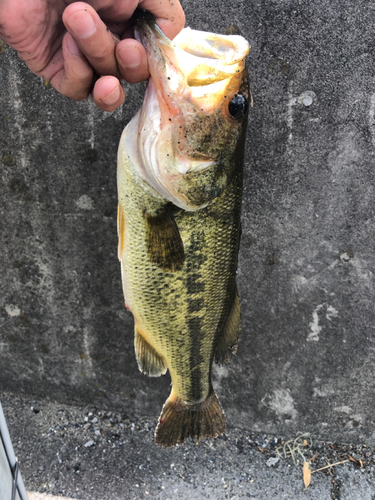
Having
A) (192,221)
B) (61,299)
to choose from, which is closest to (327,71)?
(192,221)

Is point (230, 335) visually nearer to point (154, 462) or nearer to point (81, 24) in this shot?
point (154, 462)

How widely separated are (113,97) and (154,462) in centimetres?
297

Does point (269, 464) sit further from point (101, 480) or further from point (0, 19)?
point (0, 19)

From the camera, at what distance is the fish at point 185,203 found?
139cm

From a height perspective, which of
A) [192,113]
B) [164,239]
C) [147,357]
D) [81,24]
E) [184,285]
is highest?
[81,24]

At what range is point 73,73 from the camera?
144cm

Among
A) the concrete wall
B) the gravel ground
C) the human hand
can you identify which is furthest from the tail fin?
the human hand

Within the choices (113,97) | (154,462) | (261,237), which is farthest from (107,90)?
(154,462)

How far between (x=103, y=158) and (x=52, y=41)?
3.02 ft

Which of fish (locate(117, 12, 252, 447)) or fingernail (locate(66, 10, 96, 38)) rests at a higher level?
fingernail (locate(66, 10, 96, 38))

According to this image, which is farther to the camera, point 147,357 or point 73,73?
point 147,357

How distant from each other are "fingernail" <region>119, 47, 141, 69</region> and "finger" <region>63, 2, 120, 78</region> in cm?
6

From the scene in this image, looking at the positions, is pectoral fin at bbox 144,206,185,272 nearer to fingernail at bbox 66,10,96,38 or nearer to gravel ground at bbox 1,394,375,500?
fingernail at bbox 66,10,96,38

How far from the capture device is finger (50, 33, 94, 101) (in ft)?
4.57
